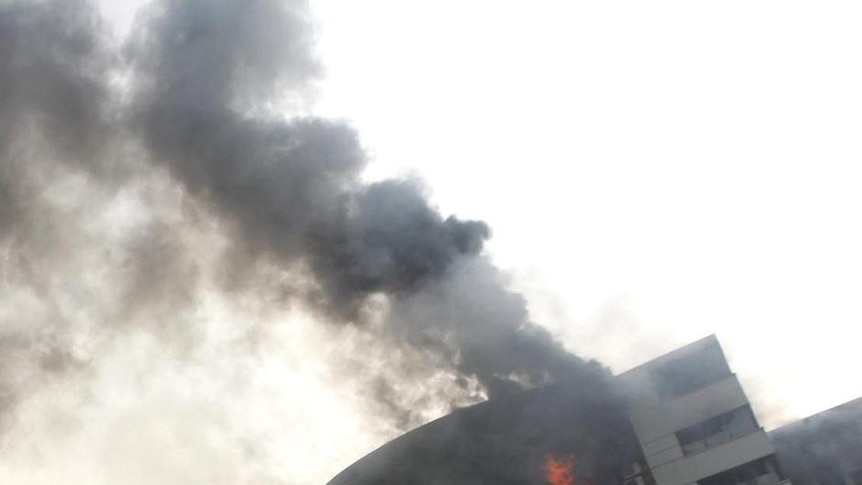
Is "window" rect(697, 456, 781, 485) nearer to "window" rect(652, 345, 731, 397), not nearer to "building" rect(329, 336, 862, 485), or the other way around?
"building" rect(329, 336, 862, 485)

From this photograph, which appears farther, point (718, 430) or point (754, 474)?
point (718, 430)

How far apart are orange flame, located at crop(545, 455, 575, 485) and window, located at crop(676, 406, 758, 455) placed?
4219 mm

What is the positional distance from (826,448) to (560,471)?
37.9 feet

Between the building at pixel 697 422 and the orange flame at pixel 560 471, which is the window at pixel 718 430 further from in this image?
the orange flame at pixel 560 471

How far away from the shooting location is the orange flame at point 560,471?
78.6ft

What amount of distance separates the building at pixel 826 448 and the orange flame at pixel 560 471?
30.9 feet

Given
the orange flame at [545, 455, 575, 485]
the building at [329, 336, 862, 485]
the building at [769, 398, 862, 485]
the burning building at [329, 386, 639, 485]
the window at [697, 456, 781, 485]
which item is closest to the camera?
the window at [697, 456, 781, 485]

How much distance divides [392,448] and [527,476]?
6330 millimetres

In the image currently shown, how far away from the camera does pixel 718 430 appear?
2278 cm

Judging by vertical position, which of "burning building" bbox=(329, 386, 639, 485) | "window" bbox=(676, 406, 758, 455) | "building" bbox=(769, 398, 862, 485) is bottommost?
"building" bbox=(769, 398, 862, 485)

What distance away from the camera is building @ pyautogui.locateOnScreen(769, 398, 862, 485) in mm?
25047

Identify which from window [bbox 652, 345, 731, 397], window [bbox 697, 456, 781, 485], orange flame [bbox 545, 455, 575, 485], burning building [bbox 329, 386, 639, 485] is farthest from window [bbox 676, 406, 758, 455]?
orange flame [bbox 545, 455, 575, 485]

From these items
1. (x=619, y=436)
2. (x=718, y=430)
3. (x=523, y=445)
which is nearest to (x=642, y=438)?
(x=619, y=436)

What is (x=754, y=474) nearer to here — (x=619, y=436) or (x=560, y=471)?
(x=619, y=436)
